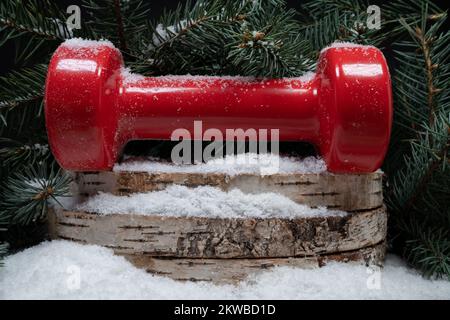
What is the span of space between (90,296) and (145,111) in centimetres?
17

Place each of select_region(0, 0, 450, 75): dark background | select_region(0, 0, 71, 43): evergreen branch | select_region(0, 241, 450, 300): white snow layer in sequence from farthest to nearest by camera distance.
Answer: select_region(0, 0, 450, 75): dark background, select_region(0, 0, 71, 43): evergreen branch, select_region(0, 241, 450, 300): white snow layer

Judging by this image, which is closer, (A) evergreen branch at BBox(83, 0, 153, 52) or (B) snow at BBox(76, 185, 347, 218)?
(B) snow at BBox(76, 185, 347, 218)

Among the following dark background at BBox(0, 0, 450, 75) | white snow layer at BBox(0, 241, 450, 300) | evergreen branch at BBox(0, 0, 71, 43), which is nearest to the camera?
white snow layer at BBox(0, 241, 450, 300)

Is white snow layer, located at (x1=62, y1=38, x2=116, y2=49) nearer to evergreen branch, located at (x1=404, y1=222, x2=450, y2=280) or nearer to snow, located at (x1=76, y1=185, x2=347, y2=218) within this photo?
snow, located at (x1=76, y1=185, x2=347, y2=218)

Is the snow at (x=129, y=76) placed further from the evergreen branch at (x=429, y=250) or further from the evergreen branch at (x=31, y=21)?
the evergreen branch at (x=429, y=250)

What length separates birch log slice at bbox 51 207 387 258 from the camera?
515 mm

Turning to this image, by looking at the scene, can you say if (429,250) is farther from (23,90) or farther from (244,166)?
(23,90)

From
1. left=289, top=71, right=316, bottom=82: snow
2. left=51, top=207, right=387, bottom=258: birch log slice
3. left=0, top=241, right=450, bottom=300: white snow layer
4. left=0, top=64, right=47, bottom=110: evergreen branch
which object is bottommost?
left=0, top=241, right=450, bottom=300: white snow layer

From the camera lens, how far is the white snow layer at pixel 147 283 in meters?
0.50

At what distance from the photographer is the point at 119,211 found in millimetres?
527

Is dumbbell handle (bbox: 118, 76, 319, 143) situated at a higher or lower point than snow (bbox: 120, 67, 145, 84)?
lower

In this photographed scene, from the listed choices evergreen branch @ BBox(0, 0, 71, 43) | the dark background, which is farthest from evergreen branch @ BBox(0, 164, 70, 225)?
the dark background

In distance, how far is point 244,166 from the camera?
0.53 metres

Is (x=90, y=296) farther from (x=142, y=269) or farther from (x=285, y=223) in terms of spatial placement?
(x=285, y=223)
